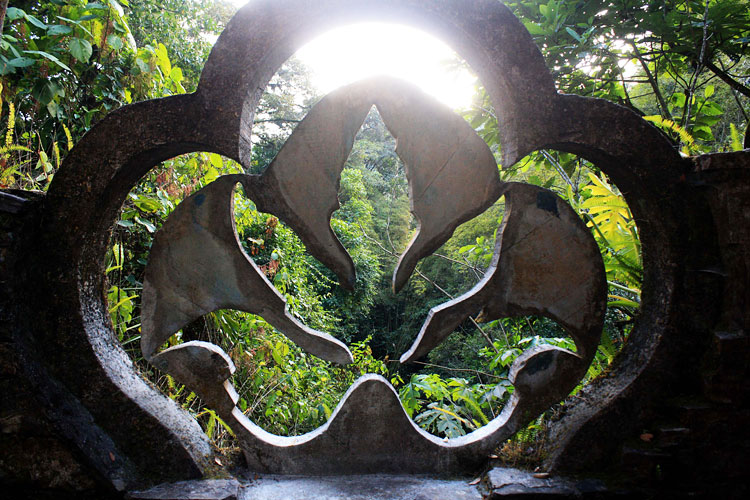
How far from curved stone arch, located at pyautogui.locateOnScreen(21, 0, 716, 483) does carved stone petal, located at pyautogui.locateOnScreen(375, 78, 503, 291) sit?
0.53 ft

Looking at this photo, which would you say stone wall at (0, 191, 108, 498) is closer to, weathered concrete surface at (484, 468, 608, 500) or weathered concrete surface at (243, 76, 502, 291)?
weathered concrete surface at (243, 76, 502, 291)

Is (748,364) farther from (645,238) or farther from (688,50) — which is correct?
(688,50)

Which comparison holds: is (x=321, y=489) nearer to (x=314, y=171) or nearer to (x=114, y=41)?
(x=314, y=171)

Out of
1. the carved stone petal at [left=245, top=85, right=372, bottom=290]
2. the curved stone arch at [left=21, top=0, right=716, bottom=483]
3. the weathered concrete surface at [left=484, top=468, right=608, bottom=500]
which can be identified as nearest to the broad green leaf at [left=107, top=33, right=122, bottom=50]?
the curved stone arch at [left=21, top=0, right=716, bottom=483]

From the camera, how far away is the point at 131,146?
1397 mm

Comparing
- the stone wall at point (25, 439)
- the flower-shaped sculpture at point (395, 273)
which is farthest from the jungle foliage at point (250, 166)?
the stone wall at point (25, 439)

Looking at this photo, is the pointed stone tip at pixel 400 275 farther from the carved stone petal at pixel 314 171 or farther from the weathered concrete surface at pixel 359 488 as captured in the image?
the weathered concrete surface at pixel 359 488

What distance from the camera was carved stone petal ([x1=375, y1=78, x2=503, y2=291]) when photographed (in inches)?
58.2

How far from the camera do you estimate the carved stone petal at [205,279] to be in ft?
4.80

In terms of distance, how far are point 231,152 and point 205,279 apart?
46 centimetres

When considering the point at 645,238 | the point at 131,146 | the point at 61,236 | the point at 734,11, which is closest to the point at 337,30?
the point at 131,146

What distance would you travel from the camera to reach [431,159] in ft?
4.85

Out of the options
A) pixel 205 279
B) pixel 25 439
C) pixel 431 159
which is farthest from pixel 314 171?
pixel 25 439

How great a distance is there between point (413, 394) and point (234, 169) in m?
2.70
